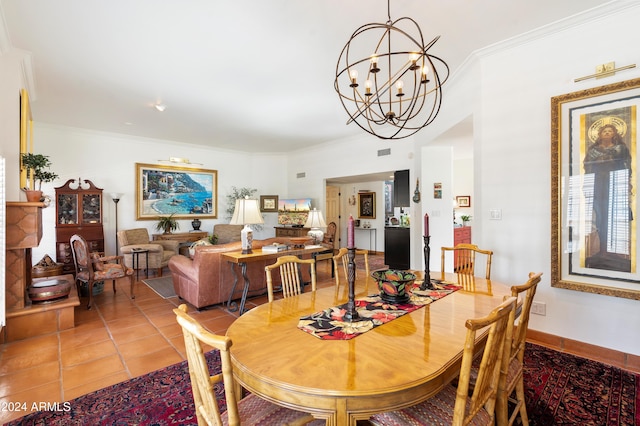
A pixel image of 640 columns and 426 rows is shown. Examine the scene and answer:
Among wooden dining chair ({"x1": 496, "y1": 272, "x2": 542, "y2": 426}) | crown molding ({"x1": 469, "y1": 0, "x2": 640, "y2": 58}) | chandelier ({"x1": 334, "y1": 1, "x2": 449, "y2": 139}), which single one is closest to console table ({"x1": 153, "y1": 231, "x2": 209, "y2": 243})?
chandelier ({"x1": 334, "y1": 1, "x2": 449, "y2": 139})

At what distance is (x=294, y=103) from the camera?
4523 mm

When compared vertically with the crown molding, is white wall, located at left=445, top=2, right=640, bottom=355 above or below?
below

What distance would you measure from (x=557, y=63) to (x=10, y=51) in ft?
17.5

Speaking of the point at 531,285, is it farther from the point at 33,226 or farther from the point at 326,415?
the point at 33,226

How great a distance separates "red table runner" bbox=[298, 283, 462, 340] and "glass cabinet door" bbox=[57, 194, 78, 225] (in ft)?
19.7

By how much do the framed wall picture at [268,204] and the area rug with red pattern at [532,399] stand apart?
5920mm

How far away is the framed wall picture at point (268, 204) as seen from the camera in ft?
26.8

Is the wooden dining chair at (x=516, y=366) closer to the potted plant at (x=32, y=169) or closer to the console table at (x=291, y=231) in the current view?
the potted plant at (x=32, y=169)

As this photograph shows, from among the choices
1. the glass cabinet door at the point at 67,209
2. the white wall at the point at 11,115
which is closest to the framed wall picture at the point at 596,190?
the white wall at the point at 11,115

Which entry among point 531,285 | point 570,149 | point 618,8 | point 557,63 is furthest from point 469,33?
point 531,285

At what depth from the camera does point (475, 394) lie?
1.10 meters

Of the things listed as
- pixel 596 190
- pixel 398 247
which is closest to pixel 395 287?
pixel 596 190

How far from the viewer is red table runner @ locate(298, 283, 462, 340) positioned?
1.36 metres

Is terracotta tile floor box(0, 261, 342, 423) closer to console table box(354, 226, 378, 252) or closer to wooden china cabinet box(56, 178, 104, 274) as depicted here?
wooden china cabinet box(56, 178, 104, 274)
